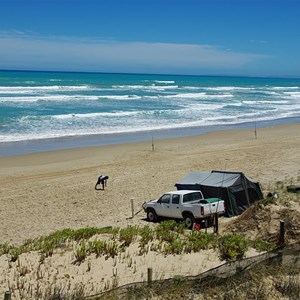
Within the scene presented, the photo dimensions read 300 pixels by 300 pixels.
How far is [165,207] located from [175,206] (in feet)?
1.54

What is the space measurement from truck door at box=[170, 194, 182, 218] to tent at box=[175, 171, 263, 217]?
170 centimetres

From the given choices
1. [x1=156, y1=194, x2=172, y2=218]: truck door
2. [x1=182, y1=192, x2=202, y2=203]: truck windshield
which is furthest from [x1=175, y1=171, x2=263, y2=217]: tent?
[x1=156, y1=194, x2=172, y2=218]: truck door

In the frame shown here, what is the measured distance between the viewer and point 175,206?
18016 mm

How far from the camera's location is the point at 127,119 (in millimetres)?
49500

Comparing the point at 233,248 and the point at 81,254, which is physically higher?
the point at 233,248

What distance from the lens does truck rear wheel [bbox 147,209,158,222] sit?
61.5 feet

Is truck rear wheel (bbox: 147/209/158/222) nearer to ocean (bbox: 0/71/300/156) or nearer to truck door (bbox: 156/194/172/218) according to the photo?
truck door (bbox: 156/194/172/218)

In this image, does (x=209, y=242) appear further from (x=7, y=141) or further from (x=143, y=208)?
(x=7, y=141)

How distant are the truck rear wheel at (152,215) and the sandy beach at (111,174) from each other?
11.6 inches

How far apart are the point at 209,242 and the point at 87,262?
2961 millimetres

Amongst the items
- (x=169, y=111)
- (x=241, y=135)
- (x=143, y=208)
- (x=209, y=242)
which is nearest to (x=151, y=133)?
(x=241, y=135)

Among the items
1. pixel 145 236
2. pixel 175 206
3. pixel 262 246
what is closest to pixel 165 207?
pixel 175 206

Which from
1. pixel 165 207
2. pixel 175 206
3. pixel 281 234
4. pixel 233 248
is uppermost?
pixel 281 234

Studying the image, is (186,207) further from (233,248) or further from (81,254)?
(81,254)
